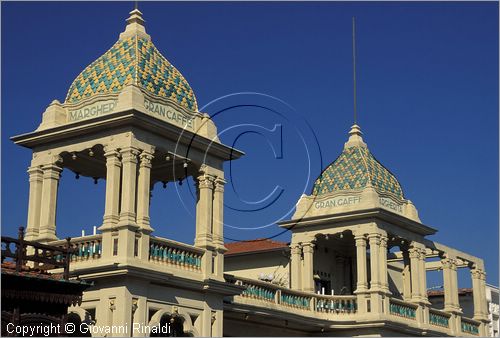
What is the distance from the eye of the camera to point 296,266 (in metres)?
43.7

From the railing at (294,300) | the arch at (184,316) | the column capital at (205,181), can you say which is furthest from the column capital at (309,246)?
the arch at (184,316)

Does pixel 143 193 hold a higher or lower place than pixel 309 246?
lower

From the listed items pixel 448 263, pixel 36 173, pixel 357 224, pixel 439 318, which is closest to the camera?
pixel 36 173

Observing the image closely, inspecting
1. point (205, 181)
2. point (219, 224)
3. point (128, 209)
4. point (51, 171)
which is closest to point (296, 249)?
point (219, 224)

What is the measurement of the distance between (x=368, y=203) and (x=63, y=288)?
17676 mm

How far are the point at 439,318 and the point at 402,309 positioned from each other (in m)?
3.52

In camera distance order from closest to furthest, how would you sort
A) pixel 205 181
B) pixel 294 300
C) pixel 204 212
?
pixel 204 212 → pixel 205 181 → pixel 294 300

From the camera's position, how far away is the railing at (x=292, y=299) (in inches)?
1458

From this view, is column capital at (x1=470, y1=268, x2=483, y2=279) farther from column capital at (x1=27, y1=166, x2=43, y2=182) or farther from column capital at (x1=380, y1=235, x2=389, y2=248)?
column capital at (x1=27, y1=166, x2=43, y2=182)

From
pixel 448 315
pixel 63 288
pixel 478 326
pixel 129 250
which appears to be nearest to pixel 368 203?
pixel 448 315

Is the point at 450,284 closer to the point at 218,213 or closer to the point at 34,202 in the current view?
the point at 218,213

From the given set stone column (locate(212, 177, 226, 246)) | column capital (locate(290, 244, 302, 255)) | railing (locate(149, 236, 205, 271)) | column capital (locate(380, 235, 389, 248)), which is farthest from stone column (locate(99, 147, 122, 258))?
column capital (locate(290, 244, 302, 255))

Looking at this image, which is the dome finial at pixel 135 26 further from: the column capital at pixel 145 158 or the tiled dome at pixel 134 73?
the column capital at pixel 145 158

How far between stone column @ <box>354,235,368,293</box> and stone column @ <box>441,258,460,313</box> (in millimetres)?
6737
